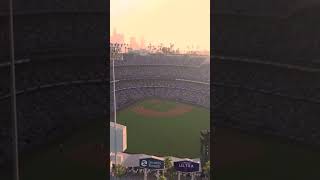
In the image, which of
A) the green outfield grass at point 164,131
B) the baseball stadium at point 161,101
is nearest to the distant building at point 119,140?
the green outfield grass at point 164,131

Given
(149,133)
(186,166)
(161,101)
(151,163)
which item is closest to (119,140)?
(151,163)

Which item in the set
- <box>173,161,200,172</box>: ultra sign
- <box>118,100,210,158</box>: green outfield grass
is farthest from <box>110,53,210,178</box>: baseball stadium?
<box>173,161,200,172</box>: ultra sign

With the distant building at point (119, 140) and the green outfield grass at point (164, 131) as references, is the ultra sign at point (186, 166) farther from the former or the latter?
the distant building at point (119, 140)

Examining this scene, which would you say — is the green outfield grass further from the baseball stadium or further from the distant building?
the distant building
